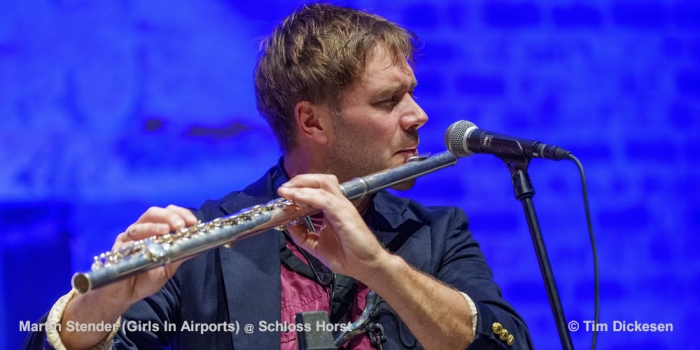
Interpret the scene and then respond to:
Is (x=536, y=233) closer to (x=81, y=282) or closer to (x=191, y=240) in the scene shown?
(x=191, y=240)

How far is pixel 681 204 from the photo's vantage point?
2867mm

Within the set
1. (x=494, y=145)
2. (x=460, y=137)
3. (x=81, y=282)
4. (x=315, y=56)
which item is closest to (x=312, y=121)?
(x=315, y=56)

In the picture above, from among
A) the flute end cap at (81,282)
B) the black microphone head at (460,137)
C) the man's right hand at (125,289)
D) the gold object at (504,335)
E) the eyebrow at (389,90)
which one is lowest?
the gold object at (504,335)

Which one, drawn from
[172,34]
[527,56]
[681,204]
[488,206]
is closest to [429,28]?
[527,56]

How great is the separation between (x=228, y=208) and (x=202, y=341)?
0.38 metres

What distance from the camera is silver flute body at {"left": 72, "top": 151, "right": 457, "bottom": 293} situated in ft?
5.19

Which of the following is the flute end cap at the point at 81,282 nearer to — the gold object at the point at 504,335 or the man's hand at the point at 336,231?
the man's hand at the point at 336,231

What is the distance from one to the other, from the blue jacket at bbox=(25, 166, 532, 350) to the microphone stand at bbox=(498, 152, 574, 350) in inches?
16.1

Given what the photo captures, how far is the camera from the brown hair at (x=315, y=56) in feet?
7.99

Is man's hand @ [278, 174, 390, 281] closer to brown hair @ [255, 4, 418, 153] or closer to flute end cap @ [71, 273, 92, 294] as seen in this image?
flute end cap @ [71, 273, 92, 294]

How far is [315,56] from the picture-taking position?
2.48 metres

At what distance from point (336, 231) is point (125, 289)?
48cm

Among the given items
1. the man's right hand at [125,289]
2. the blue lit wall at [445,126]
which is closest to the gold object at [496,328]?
the blue lit wall at [445,126]

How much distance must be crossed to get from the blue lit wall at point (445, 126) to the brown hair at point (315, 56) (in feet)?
0.25
